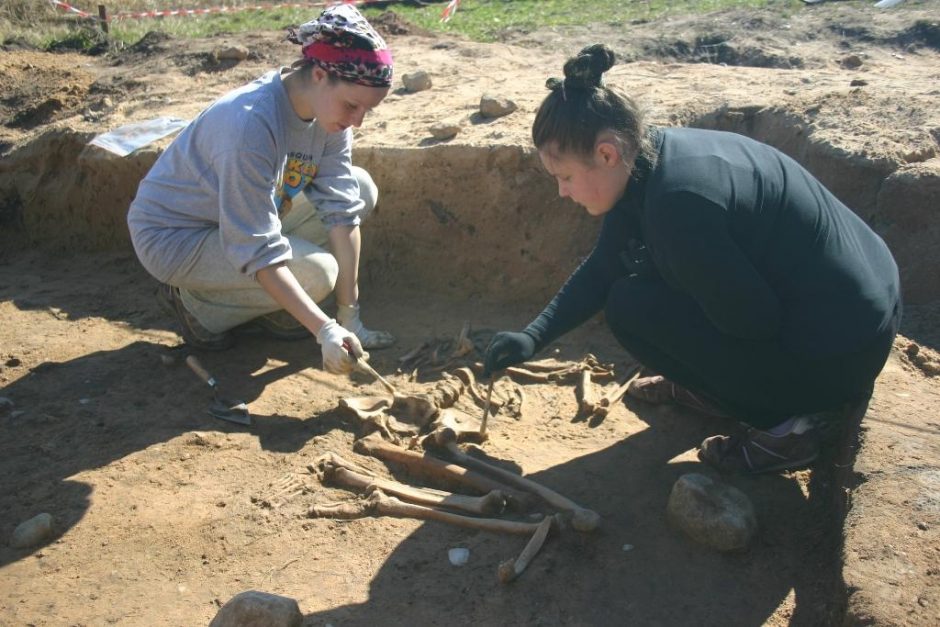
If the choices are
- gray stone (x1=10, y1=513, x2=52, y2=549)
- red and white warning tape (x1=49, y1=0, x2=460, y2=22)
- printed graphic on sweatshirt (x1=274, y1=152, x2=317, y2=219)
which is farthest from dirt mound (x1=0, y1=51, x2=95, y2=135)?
gray stone (x1=10, y1=513, x2=52, y2=549)

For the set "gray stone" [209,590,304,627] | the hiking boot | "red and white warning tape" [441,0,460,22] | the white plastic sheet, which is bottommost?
the hiking boot

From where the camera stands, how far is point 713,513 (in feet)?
9.59

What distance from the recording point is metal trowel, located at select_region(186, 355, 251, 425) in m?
3.83

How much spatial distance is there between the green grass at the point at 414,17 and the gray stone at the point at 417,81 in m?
2.43

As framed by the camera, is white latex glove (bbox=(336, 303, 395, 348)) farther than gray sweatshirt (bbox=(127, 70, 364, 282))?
Yes

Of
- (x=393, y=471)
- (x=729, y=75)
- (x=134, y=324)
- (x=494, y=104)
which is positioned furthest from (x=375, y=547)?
(x=729, y=75)

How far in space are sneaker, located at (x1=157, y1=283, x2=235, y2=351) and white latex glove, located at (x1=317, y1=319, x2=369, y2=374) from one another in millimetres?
1131

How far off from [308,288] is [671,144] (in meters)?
1.96

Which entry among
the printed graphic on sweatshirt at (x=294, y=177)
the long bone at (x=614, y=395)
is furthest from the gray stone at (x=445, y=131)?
the long bone at (x=614, y=395)

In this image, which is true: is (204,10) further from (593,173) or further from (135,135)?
(593,173)

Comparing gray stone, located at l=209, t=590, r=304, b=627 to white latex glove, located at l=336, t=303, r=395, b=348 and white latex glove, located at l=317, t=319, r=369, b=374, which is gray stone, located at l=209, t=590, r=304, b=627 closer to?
white latex glove, located at l=317, t=319, r=369, b=374

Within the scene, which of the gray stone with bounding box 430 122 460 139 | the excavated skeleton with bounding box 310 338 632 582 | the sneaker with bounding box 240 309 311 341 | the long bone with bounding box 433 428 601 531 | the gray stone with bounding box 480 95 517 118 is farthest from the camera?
the gray stone with bounding box 480 95 517 118

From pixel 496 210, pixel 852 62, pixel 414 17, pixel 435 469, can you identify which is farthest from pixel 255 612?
pixel 414 17

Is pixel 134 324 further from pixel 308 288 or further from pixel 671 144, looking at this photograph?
pixel 671 144
